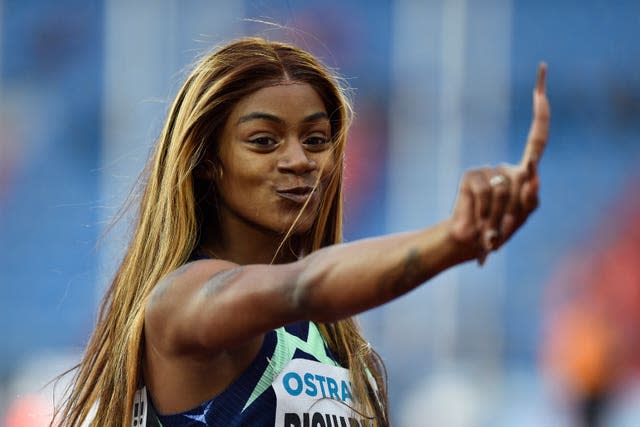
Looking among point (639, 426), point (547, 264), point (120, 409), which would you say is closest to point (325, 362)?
point (120, 409)

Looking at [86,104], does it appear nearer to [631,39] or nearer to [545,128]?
[631,39]

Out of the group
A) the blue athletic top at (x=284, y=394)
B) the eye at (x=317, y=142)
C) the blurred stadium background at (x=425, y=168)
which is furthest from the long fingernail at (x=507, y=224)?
the blurred stadium background at (x=425, y=168)

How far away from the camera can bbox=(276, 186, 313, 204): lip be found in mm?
3146

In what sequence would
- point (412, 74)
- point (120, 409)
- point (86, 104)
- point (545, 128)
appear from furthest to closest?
1. point (86, 104)
2. point (412, 74)
3. point (120, 409)
4. point (545, 128)

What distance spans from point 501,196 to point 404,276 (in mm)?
314

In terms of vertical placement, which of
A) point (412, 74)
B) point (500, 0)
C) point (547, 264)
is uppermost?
point (500, 0)

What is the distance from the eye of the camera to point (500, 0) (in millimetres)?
9008

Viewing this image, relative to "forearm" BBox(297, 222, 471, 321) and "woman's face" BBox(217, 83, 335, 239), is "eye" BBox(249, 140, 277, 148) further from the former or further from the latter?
"forearm" BBox(297, 222, 471, 321)

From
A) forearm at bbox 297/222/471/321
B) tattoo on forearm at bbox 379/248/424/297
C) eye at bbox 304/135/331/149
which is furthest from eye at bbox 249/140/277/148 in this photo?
tattoo on forearm at bbox 379/248/424/297

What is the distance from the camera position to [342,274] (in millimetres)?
2469

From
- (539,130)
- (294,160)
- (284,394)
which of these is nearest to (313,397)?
(284,394)

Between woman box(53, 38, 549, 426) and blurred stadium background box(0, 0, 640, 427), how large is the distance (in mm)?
4659

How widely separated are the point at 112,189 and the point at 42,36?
1.53 meters

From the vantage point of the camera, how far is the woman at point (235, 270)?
279cm
